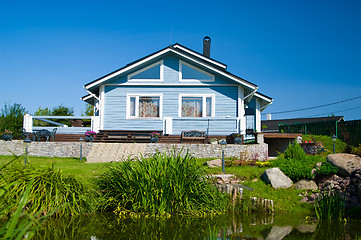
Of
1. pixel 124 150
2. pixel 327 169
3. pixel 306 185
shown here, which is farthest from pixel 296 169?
pixel 124 150

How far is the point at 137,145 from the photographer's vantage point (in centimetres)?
1451

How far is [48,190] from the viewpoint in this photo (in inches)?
248

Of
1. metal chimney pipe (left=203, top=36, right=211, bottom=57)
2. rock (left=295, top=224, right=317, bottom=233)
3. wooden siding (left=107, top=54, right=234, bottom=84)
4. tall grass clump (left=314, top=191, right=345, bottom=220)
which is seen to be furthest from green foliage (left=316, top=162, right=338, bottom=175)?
metal chimney pipe (left=203, top=36, right=211, bottom=57)

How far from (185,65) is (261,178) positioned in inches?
382

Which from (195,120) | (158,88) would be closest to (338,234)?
(195,120)

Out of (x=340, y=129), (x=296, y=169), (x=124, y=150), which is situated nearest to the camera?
(x=296, y=169)

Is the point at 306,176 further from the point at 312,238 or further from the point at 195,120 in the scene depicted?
the point at 195,120

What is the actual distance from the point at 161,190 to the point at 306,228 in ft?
9.56

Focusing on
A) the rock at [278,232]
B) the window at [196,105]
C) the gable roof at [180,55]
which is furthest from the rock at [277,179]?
the window at [196,105]

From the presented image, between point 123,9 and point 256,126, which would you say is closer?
point 123,9

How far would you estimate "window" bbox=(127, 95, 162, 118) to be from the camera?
17.5 meters

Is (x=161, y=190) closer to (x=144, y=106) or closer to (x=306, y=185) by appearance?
(x=306, y=185)

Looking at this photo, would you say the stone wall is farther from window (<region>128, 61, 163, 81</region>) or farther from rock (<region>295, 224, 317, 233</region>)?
rock (<region>295, 224, 317, 233</region>)

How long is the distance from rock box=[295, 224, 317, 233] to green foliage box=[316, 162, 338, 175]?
3120mm
